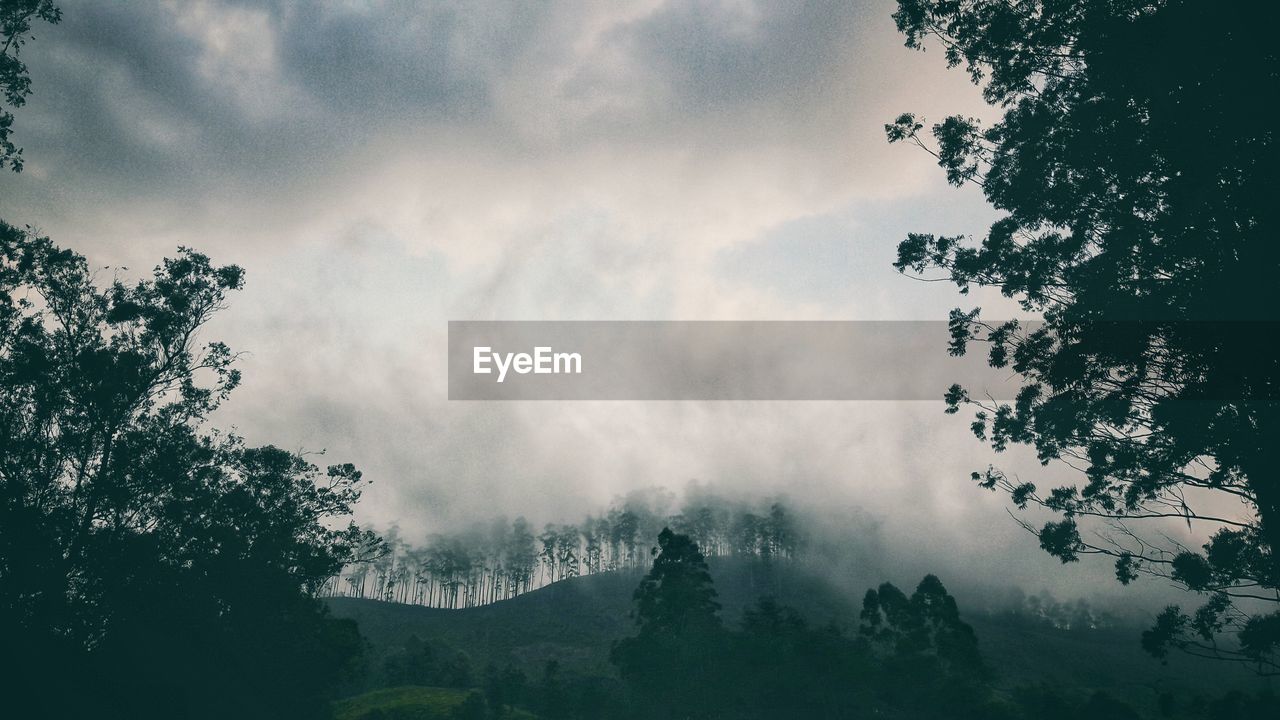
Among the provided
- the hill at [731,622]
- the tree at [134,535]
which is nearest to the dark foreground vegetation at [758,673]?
the hill at [731,622]

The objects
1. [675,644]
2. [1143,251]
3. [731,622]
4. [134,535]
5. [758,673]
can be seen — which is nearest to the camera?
[1143,251]

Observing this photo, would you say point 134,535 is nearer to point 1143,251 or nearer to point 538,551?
point 1143,251

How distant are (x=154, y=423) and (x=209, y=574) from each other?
7724mm

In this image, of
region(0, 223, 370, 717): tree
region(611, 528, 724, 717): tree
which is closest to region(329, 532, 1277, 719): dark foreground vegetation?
region(611, 528, 724, 717): tree

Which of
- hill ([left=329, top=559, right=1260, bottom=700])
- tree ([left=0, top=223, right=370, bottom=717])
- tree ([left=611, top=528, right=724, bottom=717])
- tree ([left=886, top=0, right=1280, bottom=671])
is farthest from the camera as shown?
hill ([left=329, top=559, right=1260, bottom=700])

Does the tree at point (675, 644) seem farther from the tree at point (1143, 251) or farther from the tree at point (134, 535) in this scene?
the tree at point (1143, 251)

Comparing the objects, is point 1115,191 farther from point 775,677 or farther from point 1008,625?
point 1008,625

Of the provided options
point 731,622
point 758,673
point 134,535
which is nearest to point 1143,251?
point 134,535

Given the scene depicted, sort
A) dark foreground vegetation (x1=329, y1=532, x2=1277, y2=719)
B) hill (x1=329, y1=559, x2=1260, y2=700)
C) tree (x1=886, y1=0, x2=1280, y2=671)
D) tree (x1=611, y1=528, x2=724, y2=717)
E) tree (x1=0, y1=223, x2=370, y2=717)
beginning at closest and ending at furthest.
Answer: tree (x1=886, y1=0, x2=1280, y2=671) < tree (x1=0, y1=223, x2=370, y2=717) < tree (x1=611, y1=528, x2=724, y2=717) < dark foreground vegetation (x1=329, y1=532, x2=1277, y2=719) < hill (x1=329, y1=559, x2=1260, y2=700)

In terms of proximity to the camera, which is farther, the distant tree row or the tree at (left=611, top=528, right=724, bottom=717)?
the distant tree row

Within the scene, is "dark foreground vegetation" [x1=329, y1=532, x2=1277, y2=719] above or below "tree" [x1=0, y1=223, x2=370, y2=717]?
below

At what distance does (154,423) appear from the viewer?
2539cm

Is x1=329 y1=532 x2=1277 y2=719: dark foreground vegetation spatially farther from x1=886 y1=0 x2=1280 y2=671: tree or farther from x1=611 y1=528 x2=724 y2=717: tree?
x1=886 y1=0 x2=1280 y2=671: tree

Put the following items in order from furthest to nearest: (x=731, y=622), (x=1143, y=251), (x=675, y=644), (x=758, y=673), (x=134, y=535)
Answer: (x=731, y=622) → (x=758, y=673) → (x=675, y=644) → (x=134, y=535) → (x=1143, y=251)
